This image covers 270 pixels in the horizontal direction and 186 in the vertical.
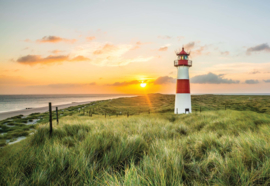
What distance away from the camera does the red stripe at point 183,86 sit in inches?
793

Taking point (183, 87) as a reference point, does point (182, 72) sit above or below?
above

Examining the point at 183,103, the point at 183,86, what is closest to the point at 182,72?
the point at 183,86

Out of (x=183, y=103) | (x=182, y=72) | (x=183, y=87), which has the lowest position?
(x=183, y=103)

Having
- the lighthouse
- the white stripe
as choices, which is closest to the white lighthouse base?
the lighthouse

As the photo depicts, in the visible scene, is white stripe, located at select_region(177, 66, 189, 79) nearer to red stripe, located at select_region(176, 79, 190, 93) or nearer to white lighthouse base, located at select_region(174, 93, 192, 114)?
red stripe, located at select_region(176, 79, 190, 93)

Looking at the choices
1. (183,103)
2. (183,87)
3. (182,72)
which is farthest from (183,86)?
(183,103)

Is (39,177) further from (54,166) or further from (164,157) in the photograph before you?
(164,157)

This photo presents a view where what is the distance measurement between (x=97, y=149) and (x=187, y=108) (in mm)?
18529

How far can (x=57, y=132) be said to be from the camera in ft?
17.8

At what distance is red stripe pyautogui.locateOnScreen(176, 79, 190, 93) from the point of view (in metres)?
20.1

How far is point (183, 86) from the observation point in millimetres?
20125

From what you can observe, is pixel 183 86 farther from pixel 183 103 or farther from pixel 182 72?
pixel 183 103

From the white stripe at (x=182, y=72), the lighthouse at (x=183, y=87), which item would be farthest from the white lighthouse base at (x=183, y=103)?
the white stripe at (x=182, y=72)

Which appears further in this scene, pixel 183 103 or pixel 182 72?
pixel 182 72
